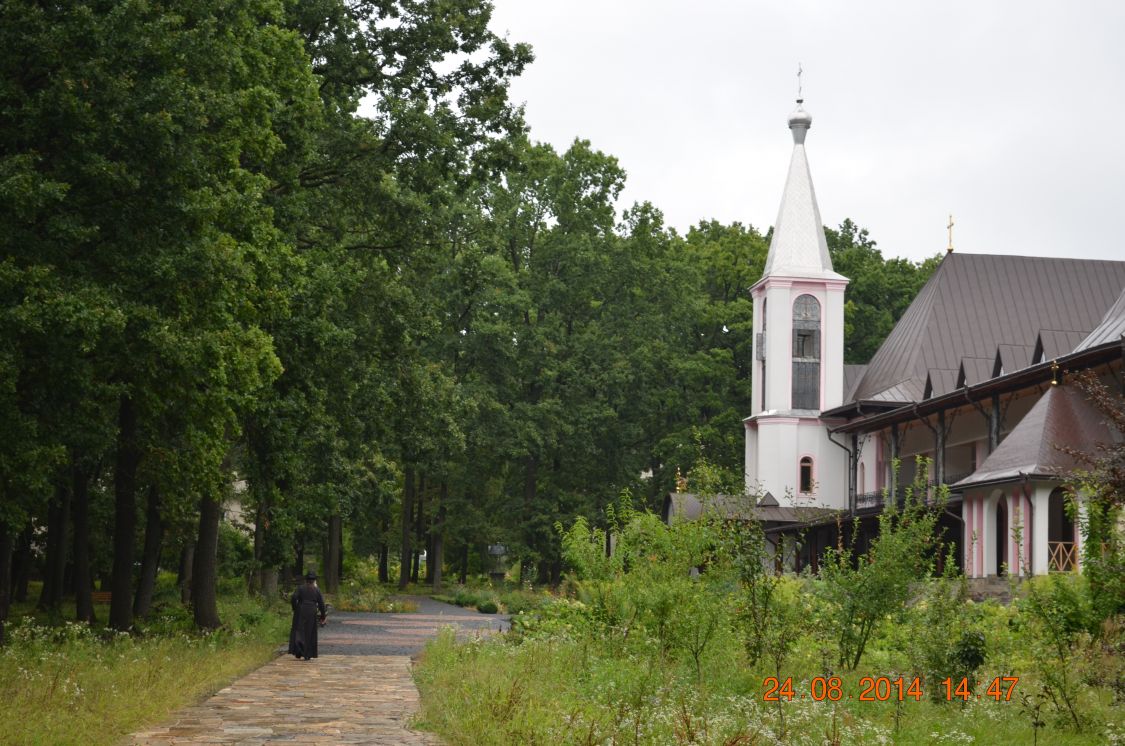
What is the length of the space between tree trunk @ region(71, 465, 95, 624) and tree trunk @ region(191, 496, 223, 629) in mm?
2048

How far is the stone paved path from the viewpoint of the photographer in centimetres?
1144

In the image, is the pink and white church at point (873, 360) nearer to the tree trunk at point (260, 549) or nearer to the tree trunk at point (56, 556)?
the tree trunk at point (260, 549)

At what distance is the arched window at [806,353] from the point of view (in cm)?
5841

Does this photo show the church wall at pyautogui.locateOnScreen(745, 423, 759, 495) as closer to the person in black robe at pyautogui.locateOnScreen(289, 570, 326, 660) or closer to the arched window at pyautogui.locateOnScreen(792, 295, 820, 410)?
the arched window at pyautogui.locateOnScreen(792, 295, 820, 410)

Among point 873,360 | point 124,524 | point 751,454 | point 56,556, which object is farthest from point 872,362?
point 124,524

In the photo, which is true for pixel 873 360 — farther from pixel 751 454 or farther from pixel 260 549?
pixel 260 549

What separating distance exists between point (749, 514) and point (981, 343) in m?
41.8

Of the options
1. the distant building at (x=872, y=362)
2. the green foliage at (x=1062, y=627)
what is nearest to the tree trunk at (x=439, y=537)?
the distant building at (x=872, y=362)

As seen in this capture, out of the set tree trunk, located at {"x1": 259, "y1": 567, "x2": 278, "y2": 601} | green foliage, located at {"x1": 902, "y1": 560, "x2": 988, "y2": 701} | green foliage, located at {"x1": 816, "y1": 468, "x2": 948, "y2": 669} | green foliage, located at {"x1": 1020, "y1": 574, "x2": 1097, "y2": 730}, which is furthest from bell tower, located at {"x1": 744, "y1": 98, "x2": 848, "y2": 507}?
green foliage, located at {"x1": 1020, "y1": 574, "x2": 1097, "y2": 730}

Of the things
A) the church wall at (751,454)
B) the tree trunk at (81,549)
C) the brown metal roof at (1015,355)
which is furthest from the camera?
the church wall at (751,454)

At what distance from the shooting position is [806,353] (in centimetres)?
5875

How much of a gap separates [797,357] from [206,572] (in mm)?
39077

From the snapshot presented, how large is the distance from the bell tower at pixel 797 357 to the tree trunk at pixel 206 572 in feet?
119

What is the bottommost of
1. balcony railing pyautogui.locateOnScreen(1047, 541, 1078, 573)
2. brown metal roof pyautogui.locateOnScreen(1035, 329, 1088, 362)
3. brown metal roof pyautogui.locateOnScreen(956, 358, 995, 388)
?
balcony railing pyautogui.locateOnScreen(1047, 541, 1078, 573)
